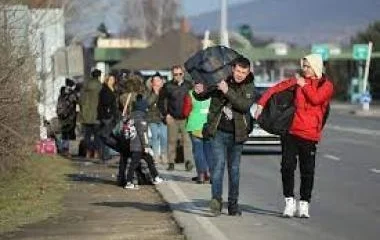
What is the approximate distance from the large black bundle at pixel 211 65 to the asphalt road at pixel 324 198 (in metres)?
1.63

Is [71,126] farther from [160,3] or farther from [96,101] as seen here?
[160,3]

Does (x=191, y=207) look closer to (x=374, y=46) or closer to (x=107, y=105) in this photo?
(x=107, y=105)

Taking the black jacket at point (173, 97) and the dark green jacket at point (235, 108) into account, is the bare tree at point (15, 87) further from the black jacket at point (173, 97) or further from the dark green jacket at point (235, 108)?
the dark green jacket at point (235, 108)

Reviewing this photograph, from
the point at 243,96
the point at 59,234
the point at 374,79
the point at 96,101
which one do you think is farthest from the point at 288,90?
the point at 374,79

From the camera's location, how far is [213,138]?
11.1m

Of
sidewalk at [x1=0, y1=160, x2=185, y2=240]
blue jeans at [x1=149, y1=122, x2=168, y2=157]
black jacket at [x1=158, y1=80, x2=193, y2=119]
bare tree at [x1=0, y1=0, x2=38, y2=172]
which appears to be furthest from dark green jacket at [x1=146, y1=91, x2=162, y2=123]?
bare tree at [x1=0, y1=0, x2=38, y2=172]

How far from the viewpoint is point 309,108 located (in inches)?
443

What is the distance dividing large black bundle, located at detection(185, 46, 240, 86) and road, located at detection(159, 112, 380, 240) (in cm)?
159

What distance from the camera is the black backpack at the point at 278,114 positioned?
11305 mm

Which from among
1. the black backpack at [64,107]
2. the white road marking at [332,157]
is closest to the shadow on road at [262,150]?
the white road marking at [332,157]

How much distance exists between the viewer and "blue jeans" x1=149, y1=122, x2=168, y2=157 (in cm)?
1900

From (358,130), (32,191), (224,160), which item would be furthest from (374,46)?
(224,160)

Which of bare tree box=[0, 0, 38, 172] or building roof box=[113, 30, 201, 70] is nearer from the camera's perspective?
bare tree box=[0, 0, 38, 172]

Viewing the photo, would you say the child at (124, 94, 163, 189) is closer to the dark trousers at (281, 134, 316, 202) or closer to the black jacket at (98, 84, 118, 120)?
the dark trousers at (281, 134, 316, 202)
